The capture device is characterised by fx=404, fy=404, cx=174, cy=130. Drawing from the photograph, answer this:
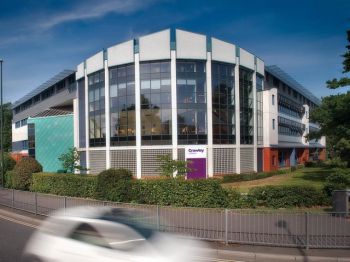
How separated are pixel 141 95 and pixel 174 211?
26313 mm

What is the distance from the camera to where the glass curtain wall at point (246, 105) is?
41.7 m

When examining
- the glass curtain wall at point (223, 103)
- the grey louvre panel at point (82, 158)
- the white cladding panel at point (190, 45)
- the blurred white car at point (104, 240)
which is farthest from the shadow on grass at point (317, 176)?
the blurred white car at point (104, 240)

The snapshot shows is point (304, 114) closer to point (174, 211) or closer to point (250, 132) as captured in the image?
point (250, 132)

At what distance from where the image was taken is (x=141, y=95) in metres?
38.4

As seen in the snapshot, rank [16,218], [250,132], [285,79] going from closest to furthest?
[16,218]
[250,132]
[285,79]

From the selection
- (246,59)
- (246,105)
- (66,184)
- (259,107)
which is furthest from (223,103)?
(66,184)

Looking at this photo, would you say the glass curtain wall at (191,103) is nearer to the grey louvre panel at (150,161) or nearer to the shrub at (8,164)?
the grey louvre panel at (150,161)

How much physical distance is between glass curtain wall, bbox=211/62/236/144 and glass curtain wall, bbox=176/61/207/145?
120 cm

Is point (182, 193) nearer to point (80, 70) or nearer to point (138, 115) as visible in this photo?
point (138, 115)

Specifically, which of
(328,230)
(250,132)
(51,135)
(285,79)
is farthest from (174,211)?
(285,79)

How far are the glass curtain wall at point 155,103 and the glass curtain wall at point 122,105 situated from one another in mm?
1168

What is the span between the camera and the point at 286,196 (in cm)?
1756

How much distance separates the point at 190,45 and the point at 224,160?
11487 mm

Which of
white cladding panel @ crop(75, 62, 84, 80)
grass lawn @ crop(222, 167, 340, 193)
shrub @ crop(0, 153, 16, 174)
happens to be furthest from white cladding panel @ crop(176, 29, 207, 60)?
shrub @ crop(0, 153, 16, 174)
